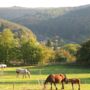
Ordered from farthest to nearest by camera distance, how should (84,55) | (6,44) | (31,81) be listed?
(6,44)
(84,55)
(31,81)

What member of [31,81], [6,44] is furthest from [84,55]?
[31,81]

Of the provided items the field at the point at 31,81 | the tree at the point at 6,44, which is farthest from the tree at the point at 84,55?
the tree at the point at 6,44

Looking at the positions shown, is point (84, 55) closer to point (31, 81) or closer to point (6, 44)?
point (6, 44)

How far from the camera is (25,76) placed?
6788 cm

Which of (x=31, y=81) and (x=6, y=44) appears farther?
(x=6, y=44)

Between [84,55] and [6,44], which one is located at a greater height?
[6,44]

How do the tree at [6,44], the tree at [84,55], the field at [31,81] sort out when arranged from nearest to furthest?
the field at [31,81] → the tree at [84,55] → the tree at [6,44]

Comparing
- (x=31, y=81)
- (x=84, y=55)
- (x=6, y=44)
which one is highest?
(x=6, y=44)

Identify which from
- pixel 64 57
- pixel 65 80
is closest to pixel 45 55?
pixel 64 57

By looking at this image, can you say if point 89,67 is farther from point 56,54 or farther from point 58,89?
point 58,89

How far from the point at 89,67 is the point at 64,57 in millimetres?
43303

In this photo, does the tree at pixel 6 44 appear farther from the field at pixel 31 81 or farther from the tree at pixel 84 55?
the field at pixel 31 81

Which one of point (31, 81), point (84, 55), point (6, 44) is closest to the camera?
point (31, 81)

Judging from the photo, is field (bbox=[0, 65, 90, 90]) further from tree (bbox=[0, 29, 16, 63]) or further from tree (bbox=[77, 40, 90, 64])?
tree (bbox=[0, 29, 16, 63])
